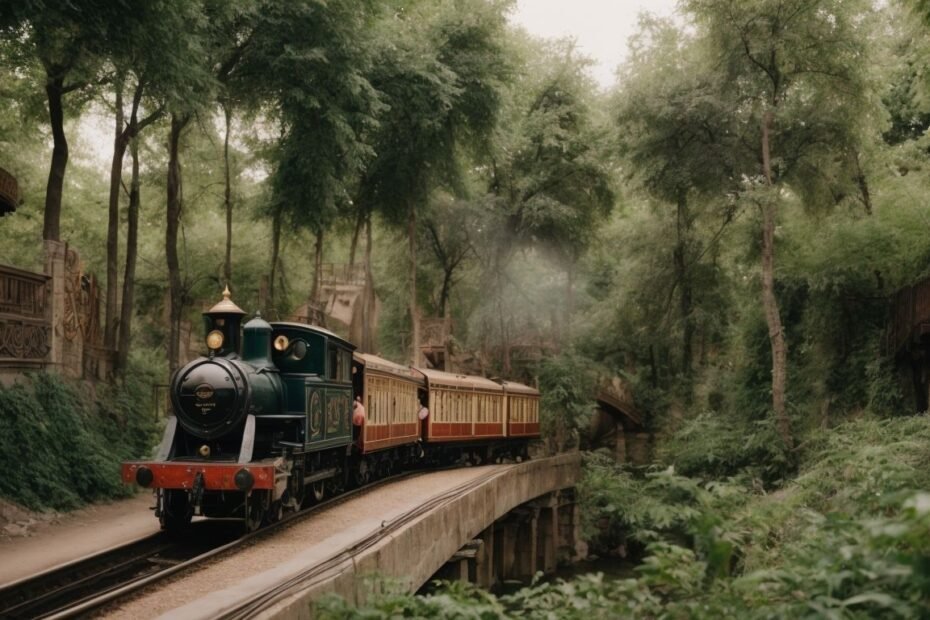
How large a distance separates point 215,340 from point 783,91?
764 inches

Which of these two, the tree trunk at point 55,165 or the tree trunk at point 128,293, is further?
the tree trunk at point 128,293

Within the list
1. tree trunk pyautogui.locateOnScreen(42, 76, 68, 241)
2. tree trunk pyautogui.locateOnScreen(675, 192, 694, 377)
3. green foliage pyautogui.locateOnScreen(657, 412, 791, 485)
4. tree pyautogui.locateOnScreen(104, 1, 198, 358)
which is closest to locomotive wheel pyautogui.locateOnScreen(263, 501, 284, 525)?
tree pyautogui.locateOnScreen(104, 1, 198, 358)

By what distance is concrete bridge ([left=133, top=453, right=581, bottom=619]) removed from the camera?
844cm

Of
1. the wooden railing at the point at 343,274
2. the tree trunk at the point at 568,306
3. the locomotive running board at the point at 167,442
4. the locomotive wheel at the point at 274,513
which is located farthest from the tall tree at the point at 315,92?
the wooden railing at the point at 343,274

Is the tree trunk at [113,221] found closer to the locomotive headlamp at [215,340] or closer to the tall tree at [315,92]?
the tall tree at [315,92]

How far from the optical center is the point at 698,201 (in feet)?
99.1

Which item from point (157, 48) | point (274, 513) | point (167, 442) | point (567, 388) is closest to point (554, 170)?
point (567, 388)

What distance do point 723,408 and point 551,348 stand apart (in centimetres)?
905

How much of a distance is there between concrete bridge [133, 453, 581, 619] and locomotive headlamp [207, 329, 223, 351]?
295 cm

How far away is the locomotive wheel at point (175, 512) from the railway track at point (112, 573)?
0.61 ft

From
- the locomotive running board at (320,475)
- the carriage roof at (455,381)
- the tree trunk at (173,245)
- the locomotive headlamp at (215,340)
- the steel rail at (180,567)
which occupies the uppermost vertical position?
the tree trunk at (173,245)

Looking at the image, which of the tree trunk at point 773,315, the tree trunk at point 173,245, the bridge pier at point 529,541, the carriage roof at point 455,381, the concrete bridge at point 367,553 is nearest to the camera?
the concrete bridge at point 367,553

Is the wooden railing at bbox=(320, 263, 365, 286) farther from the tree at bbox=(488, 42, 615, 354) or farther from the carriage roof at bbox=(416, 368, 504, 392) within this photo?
the carriage roof at bbox=(416, 368, 504, 392)

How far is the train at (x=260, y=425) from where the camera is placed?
1238 cm
